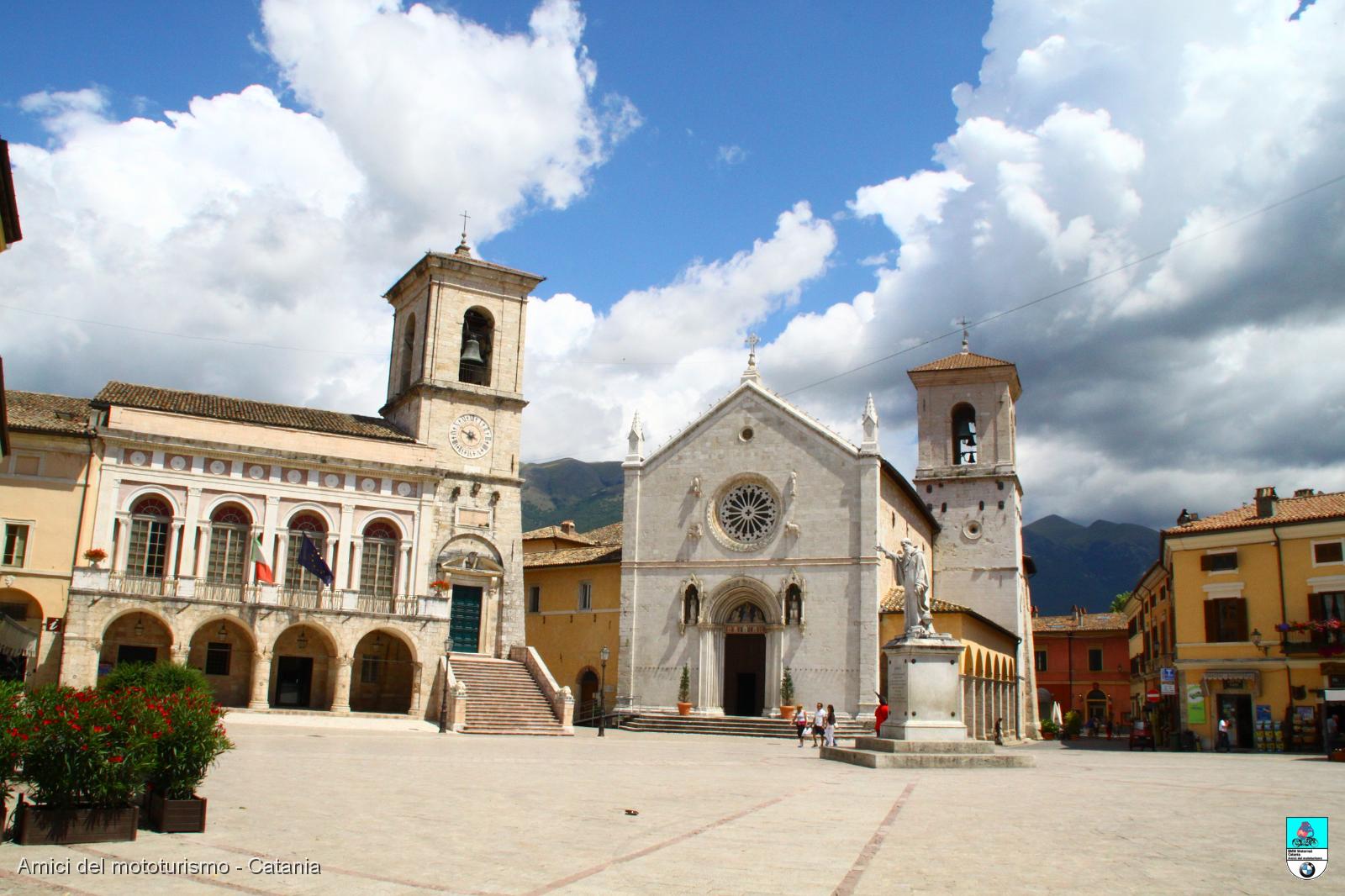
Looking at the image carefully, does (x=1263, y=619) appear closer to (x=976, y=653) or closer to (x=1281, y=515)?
(x=1281, y=515)

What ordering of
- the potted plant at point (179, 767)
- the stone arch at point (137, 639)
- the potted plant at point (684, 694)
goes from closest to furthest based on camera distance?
the potted plant at point (179, 767)
the stone arch at point (137, 639)
the potted plant at point (684, 694)

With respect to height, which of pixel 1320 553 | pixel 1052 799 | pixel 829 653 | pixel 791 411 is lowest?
pixel 1052 799

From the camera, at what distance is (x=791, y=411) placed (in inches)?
1612

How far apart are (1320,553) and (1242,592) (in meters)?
2.65

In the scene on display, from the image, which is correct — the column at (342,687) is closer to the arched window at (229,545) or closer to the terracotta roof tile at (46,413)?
the arched window at (229,545)

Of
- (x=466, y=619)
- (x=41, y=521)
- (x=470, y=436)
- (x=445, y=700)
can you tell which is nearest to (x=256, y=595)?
(x=41, y=521)

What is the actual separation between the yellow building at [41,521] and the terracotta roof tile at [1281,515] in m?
34.4

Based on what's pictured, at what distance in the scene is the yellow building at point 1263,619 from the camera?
32.6 m

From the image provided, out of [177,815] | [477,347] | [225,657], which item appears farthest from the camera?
[477,347]

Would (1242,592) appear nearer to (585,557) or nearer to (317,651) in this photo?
(585,557)

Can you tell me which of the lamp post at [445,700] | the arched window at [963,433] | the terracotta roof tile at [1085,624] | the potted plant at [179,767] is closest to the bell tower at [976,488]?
the arched window at [963,433]

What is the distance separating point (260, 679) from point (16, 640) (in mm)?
7090

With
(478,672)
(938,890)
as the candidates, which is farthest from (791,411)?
(938,890)

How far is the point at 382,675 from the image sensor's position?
37.0 metres
